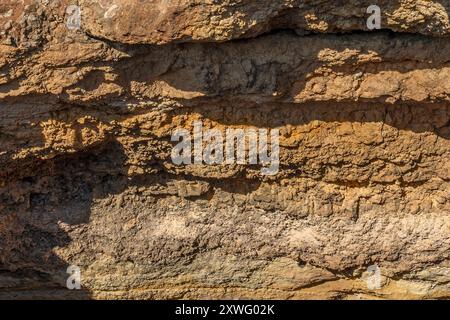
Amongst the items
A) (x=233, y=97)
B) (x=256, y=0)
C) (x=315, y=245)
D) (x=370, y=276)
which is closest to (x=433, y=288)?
(x=370, y=276)

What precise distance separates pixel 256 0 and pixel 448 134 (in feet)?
3.42

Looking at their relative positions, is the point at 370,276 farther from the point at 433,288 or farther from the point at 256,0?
the point at 256,0

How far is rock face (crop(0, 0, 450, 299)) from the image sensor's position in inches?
98.1

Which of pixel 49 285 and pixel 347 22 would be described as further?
pixel 49 285

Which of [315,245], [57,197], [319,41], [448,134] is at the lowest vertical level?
[315,245]

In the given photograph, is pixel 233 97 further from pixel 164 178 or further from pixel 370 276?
pixel 370 276

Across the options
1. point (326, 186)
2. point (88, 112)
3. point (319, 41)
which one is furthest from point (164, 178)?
point (319, 41)

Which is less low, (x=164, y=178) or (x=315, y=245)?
(x=164, y=178)

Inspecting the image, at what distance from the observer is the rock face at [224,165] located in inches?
98.1

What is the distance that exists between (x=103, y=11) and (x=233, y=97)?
24.4 inches

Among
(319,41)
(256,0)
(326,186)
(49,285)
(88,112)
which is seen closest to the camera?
(256,0)

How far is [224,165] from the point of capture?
2916mm

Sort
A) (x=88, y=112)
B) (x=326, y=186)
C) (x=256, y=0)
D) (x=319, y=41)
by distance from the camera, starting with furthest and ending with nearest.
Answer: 1. (x=326, y=186)
2. (x=88, y=112)
3. (x=319, y=41)
4. (x=256, y=0)

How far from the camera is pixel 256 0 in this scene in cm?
236
